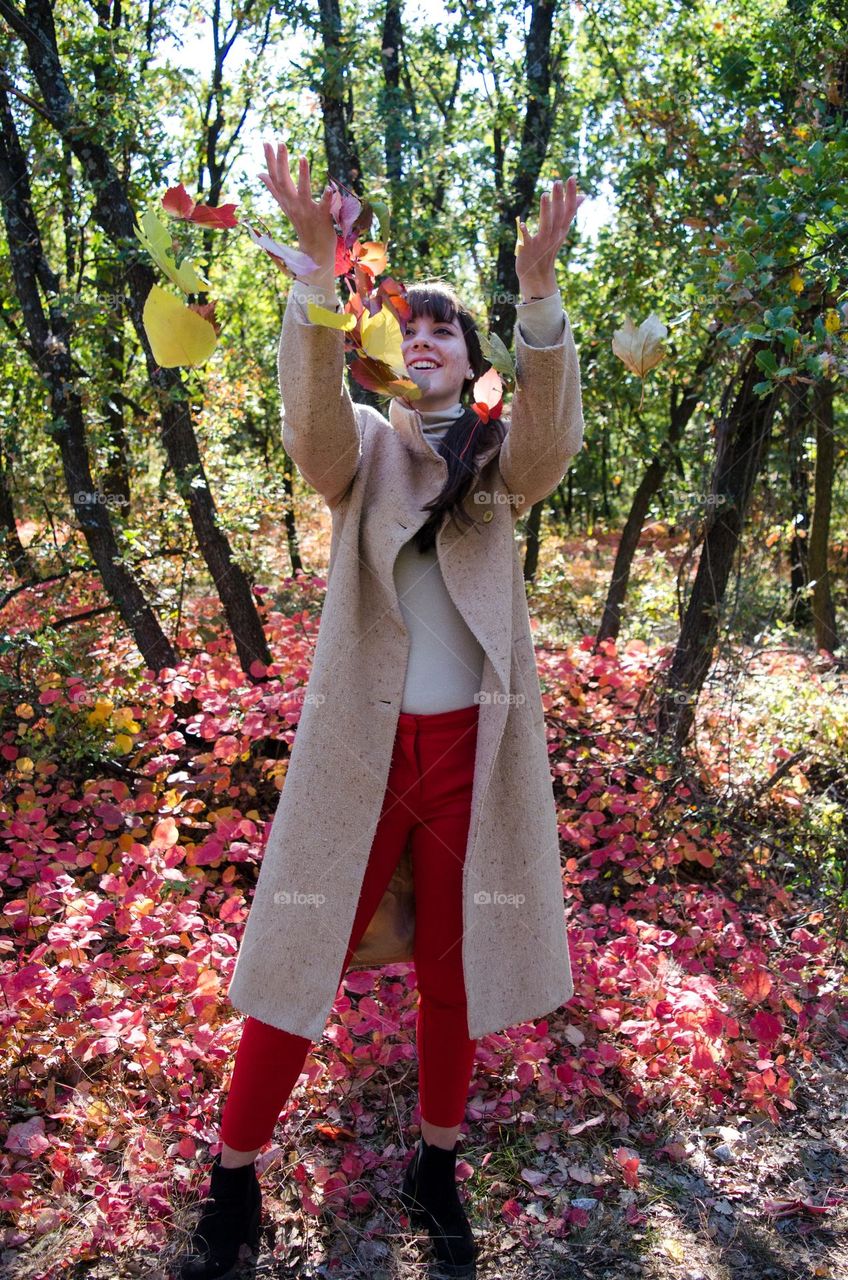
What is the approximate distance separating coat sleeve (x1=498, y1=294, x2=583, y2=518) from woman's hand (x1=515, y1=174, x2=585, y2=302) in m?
0.05

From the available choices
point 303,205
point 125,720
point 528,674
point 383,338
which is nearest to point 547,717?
point 125,720

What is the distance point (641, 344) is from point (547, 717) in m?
2.38

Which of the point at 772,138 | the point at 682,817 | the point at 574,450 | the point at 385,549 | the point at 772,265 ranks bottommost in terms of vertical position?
the point at 682,817

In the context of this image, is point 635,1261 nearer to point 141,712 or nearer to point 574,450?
point 574,450

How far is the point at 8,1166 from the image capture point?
2041 millimetres

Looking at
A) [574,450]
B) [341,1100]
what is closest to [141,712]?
[341,1100]

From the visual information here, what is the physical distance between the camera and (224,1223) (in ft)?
5.90

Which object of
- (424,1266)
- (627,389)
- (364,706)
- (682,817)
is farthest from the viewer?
(627,389)

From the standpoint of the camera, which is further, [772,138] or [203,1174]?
[772,138]

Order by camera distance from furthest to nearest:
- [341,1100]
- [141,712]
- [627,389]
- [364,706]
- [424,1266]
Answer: [627,389] < [141,712] < [341,1100] < [424,1266] < [364,706]

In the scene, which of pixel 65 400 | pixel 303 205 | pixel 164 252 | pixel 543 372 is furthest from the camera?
pixel 65 400

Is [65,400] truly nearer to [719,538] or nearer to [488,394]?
[719,538]

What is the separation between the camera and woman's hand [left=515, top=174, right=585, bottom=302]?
5.14 ft

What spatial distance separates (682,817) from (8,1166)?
7.94 ft
